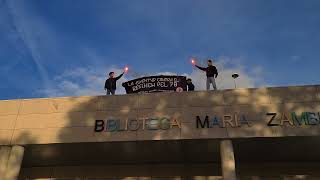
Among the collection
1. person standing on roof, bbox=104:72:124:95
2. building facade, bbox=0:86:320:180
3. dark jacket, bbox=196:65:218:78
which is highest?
dark jacket, bbox=196:65:218:78

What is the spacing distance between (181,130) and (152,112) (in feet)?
5.10

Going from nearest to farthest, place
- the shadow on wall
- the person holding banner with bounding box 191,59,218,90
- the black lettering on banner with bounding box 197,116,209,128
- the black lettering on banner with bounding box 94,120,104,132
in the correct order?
1. the shadow on wall
2. the black lettering on banner with bounding box 197,116,209,128
3. the black lettering on banner with bounding box 94,120,104,132
4. the person holding banner with bounding box 191,59,218,90

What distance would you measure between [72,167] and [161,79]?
658 centimetres

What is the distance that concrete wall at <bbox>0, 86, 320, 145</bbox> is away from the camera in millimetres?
16516

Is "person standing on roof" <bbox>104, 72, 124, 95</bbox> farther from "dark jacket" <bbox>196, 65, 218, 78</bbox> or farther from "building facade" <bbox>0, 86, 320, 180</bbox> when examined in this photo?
"dark jacket" <bbox>196, 65, 218, 78</bbox>

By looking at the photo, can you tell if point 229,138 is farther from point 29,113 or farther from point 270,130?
point 29,113

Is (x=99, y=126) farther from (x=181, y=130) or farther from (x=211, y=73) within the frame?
(x=211, y=73)

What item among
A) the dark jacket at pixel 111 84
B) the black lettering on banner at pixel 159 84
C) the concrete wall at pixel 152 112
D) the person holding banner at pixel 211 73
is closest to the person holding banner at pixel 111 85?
the dark jacket at pixel 111 84

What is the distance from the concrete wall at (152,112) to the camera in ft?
54.2

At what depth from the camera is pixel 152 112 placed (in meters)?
17.2

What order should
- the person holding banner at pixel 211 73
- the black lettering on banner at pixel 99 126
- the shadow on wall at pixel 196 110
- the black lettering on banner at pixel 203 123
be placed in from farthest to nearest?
the person holding banner at pixel 211 73 → the black lettering on banner at pixel 99 126 → the black lettering on banner at pixel 203 123 → the shadow on wall at pixel 196 110

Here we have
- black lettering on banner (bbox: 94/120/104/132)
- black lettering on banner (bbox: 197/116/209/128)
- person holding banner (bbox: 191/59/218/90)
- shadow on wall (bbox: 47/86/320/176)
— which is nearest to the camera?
shadow on wall (bbox: 47/86/320/176)

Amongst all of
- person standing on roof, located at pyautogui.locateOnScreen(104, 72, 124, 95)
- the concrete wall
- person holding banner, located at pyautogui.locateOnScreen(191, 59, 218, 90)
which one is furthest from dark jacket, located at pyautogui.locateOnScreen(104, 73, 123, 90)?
person holding banner, located at pyautogui.locateOnScreen(191, 59, 218, 90)

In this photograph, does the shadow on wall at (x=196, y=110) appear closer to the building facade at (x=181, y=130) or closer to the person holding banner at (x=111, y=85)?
the building facade at (x=181, y=130)
